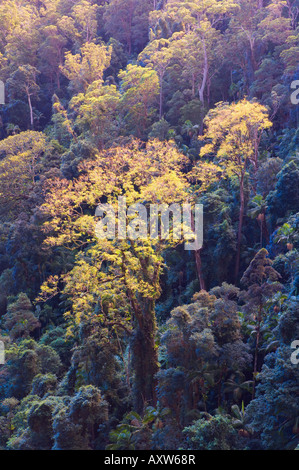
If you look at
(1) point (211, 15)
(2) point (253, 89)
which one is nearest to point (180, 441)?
(2) point (253, 89)

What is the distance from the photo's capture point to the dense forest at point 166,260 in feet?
36.9

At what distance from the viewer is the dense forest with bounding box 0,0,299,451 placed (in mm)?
11234

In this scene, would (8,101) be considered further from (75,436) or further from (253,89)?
(75,436)

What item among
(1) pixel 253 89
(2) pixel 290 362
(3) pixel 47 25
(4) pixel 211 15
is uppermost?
(3) pixel 47 25

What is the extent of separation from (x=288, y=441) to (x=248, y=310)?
3643 millimetres

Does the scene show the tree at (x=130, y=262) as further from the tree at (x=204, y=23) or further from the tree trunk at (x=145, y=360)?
the tree at (x=204, y=23)

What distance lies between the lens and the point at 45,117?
1740 inches

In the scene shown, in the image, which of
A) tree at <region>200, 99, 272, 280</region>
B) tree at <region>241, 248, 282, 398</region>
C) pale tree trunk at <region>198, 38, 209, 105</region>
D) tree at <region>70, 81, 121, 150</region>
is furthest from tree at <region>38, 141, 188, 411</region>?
pale tree trunk at <region>198, 38, 209, 105</region>

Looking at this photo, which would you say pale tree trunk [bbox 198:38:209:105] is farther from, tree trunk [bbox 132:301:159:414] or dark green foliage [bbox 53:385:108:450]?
dark green foliage [bbox 53:385:108:450]

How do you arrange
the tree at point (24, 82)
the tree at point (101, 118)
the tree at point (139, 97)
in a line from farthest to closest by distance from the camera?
the tree at point (24, 82)
the tree at point (139, 97)
the tree at point (101, 118)

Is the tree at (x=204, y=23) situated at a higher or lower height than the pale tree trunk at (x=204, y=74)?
higher

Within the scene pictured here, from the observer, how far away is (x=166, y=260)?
20.7 metres

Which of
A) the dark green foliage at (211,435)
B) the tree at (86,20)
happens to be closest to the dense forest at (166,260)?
the dark green foliage at (211,435)

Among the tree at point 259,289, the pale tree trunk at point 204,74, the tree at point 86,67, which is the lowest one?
the tree at point 259,289
